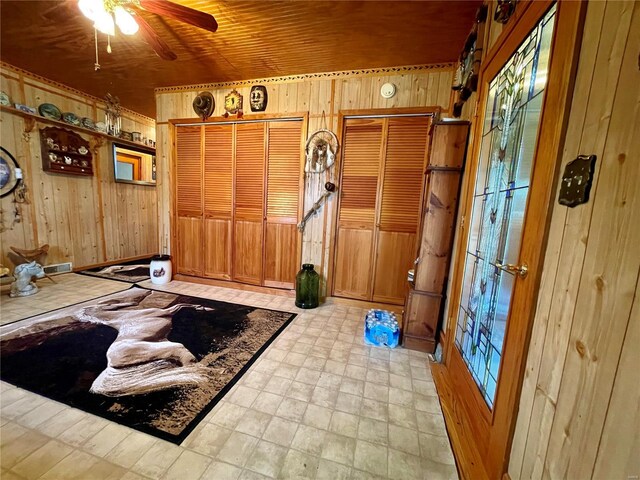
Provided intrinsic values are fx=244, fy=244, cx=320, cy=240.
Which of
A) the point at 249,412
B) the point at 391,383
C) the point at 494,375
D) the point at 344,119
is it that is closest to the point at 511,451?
the point at 494,375

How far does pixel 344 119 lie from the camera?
2938 millimetres

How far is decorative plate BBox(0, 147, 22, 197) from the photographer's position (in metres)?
3.21

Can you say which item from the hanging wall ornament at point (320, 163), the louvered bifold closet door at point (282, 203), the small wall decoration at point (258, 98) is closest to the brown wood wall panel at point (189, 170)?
the small wall decoration at point (258, 98)

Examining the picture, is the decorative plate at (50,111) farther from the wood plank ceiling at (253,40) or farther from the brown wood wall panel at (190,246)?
the brown wood wall panel at (190,246)

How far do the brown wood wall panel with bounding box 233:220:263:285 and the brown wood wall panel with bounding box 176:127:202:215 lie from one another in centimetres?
74

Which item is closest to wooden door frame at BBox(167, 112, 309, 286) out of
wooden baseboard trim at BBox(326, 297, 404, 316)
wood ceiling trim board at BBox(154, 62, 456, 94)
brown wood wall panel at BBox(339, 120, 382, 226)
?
wood ceiling trim board at BBox(154, 62, 456, 94)

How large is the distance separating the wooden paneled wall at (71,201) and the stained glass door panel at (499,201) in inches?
216

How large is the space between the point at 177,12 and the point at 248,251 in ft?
8.15

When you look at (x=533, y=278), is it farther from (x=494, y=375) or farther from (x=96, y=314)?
(x=96, y=314)

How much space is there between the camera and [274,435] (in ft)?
4.25

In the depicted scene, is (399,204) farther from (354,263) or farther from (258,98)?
(258,98)

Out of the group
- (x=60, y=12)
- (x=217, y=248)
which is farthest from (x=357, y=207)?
(x=60, y=12)

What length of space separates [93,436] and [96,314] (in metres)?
1.73

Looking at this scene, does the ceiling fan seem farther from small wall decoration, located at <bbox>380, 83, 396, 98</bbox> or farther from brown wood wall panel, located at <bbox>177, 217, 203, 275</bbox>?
brown wood wall panel, located at <bbox>177, 217, 203, 275</bbox>
